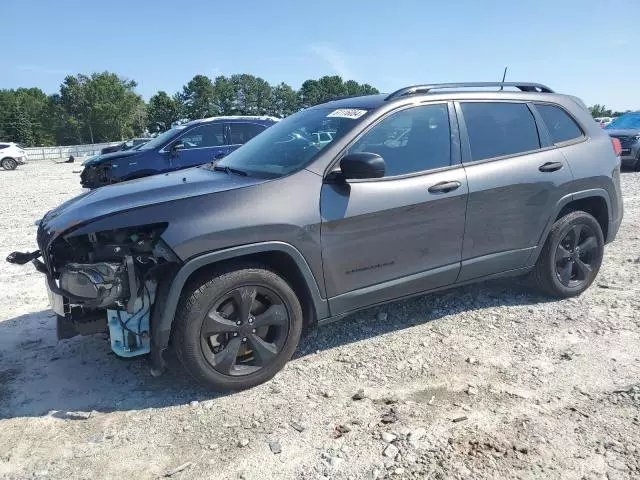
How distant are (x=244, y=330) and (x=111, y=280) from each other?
2.75 feet

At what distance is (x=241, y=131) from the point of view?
34.9 ft

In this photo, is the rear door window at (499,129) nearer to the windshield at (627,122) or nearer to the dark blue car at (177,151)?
the dark blue car at (177,151)

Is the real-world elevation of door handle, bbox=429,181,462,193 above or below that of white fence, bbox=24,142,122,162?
above

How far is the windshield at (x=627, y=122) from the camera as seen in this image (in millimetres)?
16127

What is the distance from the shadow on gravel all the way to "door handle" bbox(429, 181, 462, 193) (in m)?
1.16

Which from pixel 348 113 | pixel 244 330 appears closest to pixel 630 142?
pixel 348 113

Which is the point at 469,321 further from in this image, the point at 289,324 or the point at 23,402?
the point at 23,402

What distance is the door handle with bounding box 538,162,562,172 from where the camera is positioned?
4235 mm

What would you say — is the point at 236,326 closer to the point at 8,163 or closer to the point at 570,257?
the point at 570,257

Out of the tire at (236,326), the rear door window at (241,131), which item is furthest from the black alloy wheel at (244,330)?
the rear door window at (241,131)

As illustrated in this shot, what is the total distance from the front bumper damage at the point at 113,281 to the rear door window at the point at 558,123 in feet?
11.0

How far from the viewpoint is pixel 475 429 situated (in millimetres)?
2855

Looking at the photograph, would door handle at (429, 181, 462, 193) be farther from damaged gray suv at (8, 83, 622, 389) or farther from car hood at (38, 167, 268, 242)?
car hood at (38, 167, 268, 242)

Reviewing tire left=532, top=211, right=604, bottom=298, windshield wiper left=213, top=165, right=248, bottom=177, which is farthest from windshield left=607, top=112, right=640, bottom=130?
windshield wiper left=213, top=165, right=248, bottom=177
